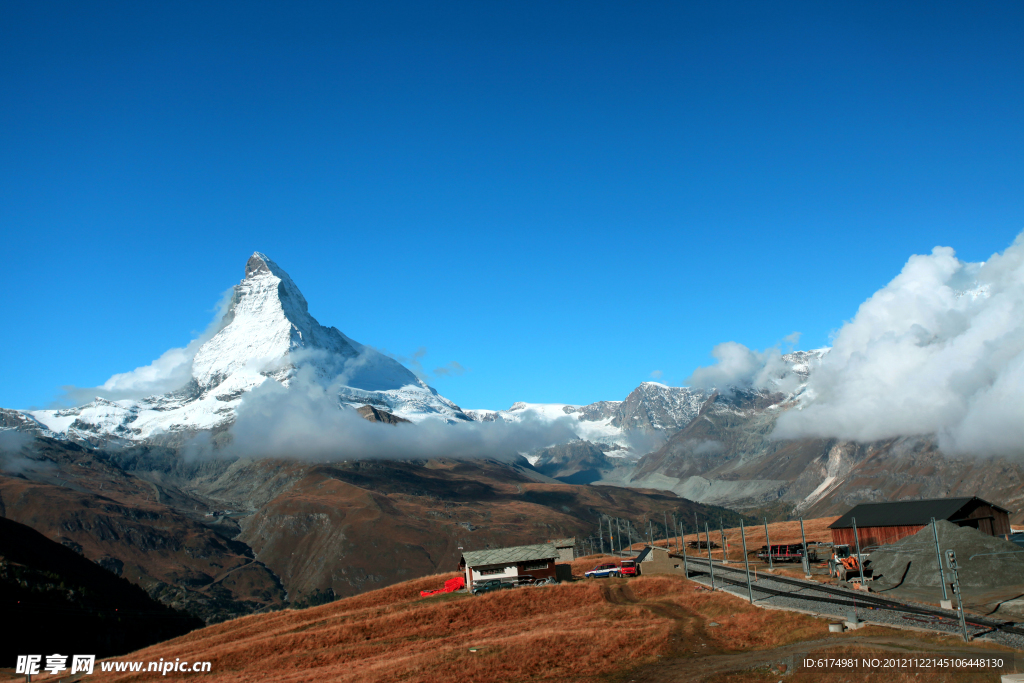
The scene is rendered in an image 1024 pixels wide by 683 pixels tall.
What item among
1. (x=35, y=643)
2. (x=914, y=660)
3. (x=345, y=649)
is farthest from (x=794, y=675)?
(x=35, y=643)

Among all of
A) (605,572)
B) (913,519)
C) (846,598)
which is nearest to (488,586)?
(605,572)

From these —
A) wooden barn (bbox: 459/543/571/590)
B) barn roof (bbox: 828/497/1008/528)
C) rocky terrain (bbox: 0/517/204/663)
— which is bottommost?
rocky terrain (bbox: 0/517/204/663)

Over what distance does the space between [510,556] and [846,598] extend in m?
36.9

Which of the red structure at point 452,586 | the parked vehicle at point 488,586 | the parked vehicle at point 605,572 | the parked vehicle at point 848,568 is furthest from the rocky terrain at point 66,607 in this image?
the parked vehicle at point 848,568

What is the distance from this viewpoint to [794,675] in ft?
102

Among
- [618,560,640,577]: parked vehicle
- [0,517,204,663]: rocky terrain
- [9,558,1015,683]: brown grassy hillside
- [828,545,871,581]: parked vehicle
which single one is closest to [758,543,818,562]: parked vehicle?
[828,545,871,581]: parked vehicle

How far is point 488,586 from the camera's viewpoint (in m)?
73.9

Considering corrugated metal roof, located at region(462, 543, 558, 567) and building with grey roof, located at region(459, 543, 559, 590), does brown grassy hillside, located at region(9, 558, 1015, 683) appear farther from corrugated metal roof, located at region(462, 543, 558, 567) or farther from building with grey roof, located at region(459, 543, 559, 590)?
corrugated metal roof, located at region(462, 543, 558, 567)

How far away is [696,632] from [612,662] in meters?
9.50

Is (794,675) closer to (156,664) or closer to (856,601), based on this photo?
(856,601)

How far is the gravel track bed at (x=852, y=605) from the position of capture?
38750 millimetres

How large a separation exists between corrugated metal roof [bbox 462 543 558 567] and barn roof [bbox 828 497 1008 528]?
3949 centimetres

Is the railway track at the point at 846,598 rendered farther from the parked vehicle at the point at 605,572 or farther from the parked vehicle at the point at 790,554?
the parked vehicle at the point at 790,554

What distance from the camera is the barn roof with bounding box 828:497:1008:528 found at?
9000cm
